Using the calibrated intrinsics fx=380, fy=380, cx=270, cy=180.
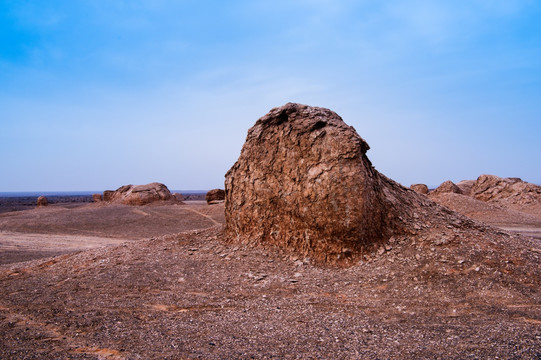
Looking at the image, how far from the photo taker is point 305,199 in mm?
8617

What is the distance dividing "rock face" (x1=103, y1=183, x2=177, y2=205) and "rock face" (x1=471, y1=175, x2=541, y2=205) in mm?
25440

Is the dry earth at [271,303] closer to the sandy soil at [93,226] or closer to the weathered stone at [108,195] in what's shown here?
the sandy soil at [93,226]

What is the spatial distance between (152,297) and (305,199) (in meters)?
3.83

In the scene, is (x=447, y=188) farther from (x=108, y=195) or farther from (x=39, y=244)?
(x=108, y=195)

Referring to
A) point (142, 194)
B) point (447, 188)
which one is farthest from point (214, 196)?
point (447, 188)

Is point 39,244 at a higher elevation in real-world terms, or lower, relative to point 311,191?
lower

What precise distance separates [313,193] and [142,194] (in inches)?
1020

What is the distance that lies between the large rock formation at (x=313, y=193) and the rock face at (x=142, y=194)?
2288cm

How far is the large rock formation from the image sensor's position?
820 centimetres

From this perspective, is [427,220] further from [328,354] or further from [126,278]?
[126,278]

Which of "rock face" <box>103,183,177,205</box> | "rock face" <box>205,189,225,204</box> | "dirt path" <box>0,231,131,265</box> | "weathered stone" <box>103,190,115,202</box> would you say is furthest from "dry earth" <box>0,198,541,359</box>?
"weathered stone" <box>103,190,115,202</box>

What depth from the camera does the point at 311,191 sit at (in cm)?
858

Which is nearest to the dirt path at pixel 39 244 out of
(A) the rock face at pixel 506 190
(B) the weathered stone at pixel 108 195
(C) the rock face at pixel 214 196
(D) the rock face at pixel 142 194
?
(D) the rock face at pixel 142 194

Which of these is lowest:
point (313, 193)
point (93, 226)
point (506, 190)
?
point (93, 226)
